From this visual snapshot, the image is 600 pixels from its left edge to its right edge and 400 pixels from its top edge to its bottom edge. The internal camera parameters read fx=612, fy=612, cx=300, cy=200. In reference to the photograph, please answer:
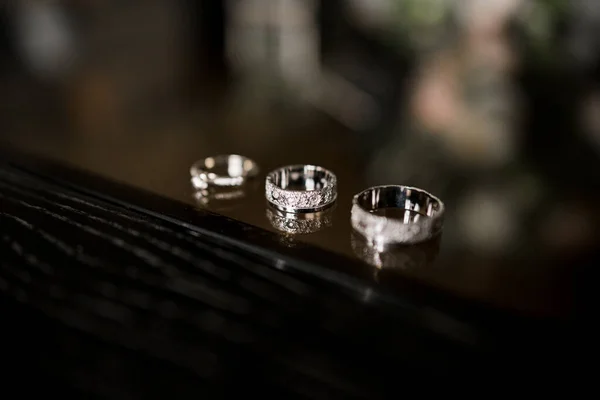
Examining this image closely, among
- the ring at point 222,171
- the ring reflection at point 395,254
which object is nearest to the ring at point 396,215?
the ring reflection at point 395,254

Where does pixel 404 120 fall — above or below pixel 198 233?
below

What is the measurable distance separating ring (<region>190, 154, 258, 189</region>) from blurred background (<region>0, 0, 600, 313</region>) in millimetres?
21

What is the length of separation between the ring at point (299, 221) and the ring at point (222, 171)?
0.07 metres

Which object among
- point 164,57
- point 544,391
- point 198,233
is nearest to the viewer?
point 544,391

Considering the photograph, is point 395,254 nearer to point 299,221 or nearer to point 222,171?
point 299,221

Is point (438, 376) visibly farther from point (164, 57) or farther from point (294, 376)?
point (164, 57)

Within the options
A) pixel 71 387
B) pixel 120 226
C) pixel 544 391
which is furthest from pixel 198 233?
pixel 544 391

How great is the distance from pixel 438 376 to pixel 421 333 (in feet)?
0.14

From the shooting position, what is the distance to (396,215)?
57cm

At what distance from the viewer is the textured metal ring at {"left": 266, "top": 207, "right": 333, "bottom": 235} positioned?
0.54m

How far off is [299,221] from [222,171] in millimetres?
172

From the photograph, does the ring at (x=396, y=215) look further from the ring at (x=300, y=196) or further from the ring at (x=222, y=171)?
the ring at (x=222, y=171)

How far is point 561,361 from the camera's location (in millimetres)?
396

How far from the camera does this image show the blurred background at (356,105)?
2.20 ft
